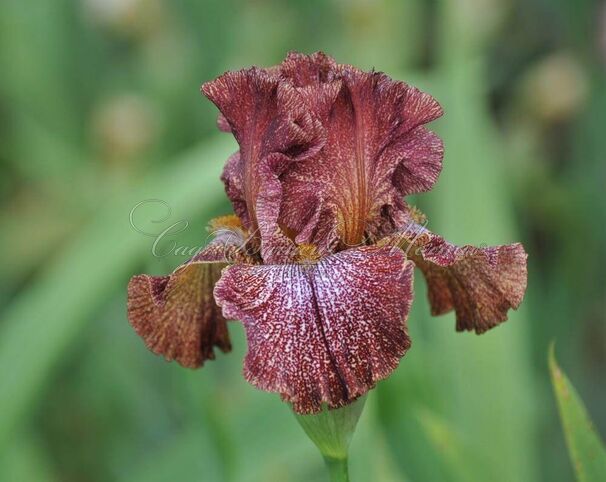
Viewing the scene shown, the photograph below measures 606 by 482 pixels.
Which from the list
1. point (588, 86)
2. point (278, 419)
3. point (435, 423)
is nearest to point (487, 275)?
point (435, 423)

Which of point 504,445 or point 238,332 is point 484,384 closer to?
point 504,445

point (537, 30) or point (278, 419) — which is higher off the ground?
point (537, 30)

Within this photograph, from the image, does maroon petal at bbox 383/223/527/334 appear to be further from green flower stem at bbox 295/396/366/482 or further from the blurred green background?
the blurred green background

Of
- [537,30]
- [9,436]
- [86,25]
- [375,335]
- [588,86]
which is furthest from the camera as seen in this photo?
[537,30]

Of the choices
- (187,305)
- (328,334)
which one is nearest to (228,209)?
(187,305)

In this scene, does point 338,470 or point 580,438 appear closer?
point 338,470

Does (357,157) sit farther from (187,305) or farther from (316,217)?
(187,305)

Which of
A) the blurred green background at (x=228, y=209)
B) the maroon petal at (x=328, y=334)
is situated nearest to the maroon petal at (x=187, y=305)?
the maroon petal at (x=328, y=334)
